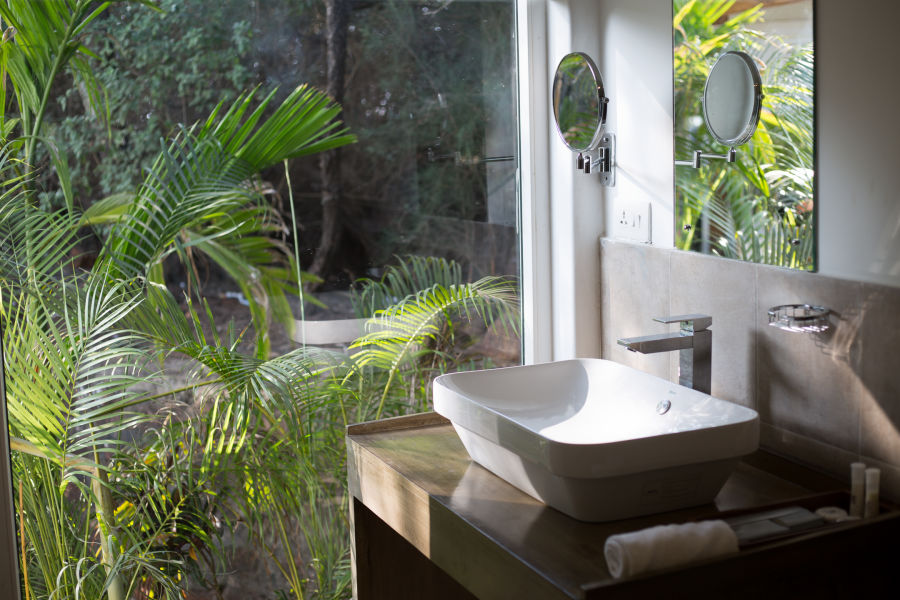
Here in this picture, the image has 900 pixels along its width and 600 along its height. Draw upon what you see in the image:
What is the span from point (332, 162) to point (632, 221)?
81 centimetres

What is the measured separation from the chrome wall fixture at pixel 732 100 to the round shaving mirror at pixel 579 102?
35cm

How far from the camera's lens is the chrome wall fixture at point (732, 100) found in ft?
6.46

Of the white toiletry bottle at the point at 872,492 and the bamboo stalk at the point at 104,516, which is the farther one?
the bamboo stalk at the point at 104,516

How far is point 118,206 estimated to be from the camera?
90.4 inches

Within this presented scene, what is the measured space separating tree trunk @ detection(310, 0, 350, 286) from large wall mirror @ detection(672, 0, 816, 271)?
85cm

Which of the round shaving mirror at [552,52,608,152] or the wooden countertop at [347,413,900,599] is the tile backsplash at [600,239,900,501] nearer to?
the wooden countertop at [347,413,900,599]

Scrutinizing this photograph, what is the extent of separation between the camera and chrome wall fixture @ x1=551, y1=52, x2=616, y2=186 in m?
2.40

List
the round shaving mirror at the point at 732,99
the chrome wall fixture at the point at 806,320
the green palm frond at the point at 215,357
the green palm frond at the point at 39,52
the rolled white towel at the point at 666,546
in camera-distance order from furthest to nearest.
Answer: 1. the green palm frond at the point at 215,357
2. the green palm frond at the point at 39,52
3. the round shaving mirror at the point at 732,99
4. the chrome wall fixture at the point at 806,320
5. the rolled white towel at the point at 666,546

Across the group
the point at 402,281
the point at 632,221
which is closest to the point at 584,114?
the point at 632,221

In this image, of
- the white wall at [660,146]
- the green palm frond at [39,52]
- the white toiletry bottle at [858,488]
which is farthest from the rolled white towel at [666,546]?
the green palm frond at [39,52]

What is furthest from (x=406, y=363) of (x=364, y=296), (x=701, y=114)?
(x=701, y=114)

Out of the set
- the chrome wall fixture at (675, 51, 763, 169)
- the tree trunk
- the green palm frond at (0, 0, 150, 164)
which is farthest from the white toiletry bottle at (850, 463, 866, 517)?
the green palm frond at (0, 0, 150, 164)

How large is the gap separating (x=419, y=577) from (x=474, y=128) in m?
1.24

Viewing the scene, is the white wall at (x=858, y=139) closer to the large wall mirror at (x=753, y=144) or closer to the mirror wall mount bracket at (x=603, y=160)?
the large wall mirror at (x=753, y=144)
